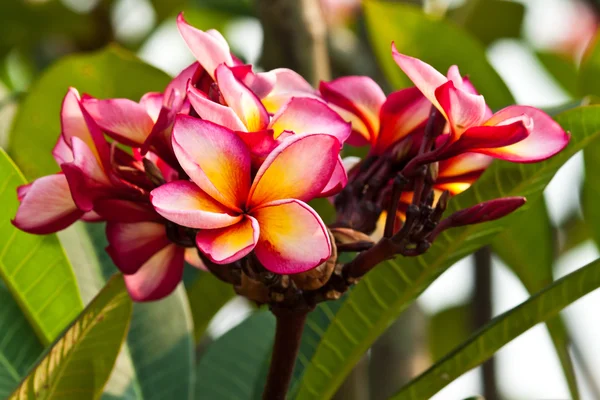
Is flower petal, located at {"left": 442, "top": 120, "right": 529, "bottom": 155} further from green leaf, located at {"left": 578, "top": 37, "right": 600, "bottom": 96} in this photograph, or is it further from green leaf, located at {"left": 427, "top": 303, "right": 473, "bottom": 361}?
green leaf, located at {"left": 427, "top": 303, "right": 473, "bottom": 361}

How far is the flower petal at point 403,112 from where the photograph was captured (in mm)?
655

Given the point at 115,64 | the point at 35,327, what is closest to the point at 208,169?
the point at 35,327

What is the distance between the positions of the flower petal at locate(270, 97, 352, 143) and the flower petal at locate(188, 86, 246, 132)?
0.04 meters

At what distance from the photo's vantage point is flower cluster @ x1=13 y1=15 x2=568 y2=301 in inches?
20.7

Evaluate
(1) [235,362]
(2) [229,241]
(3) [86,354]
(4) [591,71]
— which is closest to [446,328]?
(4) [591,71]

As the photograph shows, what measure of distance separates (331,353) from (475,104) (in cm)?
27

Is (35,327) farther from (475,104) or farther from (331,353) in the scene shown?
(475,104)

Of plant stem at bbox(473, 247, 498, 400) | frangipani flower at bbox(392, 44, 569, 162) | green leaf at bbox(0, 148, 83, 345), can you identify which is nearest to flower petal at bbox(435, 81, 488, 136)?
frangipani flower at bbox(392, 44, 569, 162)

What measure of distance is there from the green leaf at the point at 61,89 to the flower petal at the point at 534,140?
526 mm

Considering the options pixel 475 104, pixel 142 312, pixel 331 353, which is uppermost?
pixel 475 104

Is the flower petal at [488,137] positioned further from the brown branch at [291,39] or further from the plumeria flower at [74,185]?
the brown branch at [291,39]

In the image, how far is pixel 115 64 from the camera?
40.3 inches

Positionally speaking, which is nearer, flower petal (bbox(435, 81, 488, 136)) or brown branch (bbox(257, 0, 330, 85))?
flower petal (bbox(435, 81, 488, 136))

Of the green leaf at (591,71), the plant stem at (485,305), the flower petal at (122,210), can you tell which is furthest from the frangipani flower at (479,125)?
the plant stem at (485,305)
